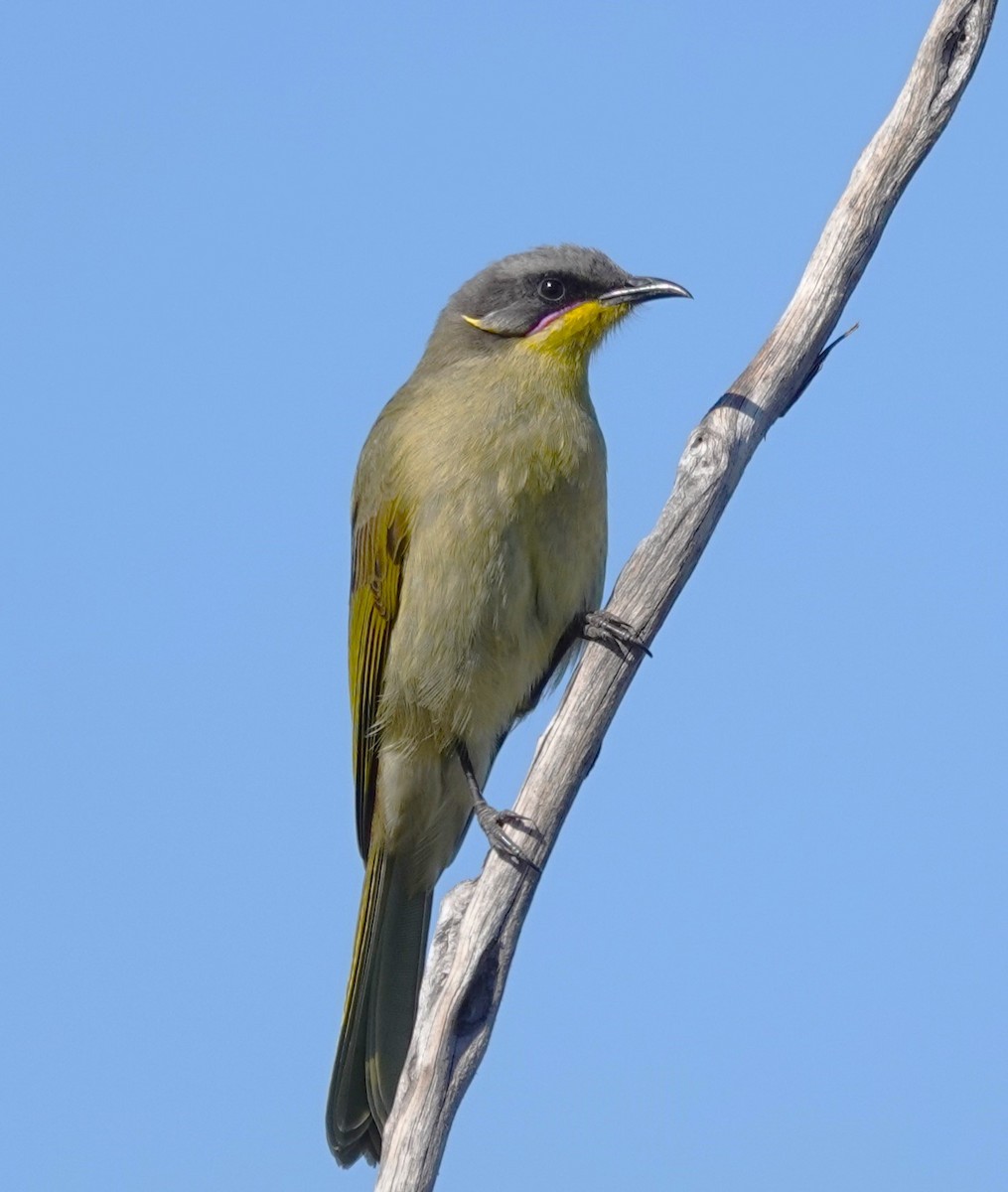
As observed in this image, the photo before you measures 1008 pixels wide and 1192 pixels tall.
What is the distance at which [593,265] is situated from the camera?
726 centimetres

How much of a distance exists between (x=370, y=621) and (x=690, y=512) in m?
2.03

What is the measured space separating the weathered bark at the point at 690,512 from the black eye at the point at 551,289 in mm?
1669

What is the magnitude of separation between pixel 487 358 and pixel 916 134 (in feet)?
7.32

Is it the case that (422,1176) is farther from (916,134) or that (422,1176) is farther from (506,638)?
(916,134)

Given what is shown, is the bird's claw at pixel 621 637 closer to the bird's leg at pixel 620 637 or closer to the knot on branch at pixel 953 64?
the bird's leg at pixel 620 637

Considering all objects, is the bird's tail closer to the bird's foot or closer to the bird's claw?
the bird's foot

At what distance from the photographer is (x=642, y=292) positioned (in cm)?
712

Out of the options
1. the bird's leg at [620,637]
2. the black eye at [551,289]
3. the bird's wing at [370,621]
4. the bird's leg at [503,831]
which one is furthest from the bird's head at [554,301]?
the bird's leg at [503,831]

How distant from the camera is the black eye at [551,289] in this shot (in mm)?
7254

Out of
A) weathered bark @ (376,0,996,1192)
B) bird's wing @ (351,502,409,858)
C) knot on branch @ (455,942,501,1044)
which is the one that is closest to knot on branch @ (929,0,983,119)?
weathered bark @ (376,0,996,1192)

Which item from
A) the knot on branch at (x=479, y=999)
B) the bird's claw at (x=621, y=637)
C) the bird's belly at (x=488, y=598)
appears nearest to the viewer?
the knot on branch at (x=479, y=999)

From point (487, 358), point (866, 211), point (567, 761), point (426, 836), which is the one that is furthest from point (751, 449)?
point (426, 836)

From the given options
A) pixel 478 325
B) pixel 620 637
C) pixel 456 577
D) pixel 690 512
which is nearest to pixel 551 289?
pixel 478 325

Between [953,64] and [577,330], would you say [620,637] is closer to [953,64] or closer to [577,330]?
[577,330]
